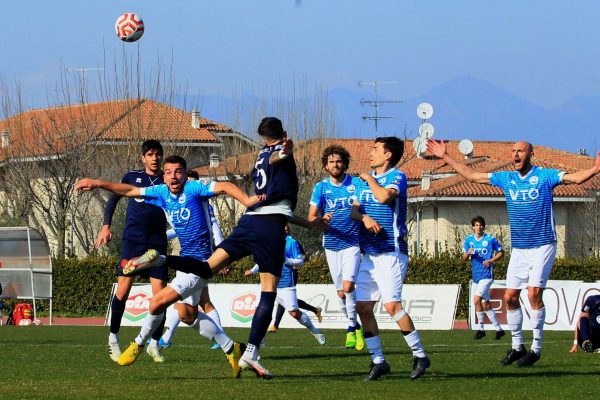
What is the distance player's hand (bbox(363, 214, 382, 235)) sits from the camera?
1023cm

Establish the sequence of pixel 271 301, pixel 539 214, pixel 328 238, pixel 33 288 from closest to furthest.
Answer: pixel 271 301 < pixel 539 214 < pixel 328 238 < pixel 33 288

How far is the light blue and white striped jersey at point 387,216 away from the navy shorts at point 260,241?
3.36 ft

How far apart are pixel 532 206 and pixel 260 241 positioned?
3485 mm

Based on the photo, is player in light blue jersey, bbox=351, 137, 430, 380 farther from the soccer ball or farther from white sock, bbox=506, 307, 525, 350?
the soccer ball

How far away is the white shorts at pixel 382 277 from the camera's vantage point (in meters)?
10.4

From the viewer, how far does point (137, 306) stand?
1065 inches

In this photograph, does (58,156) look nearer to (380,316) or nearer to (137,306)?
(137,306)

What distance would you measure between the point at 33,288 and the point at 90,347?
11.9 meters

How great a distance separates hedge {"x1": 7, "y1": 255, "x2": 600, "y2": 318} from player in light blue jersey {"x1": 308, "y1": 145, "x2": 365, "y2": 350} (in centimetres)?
1473

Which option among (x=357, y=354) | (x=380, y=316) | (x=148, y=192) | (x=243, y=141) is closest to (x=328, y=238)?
(x=357, y=354)

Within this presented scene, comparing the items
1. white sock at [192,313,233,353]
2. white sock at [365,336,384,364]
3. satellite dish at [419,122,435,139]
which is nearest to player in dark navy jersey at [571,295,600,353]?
white sock at [365,336,384,364]

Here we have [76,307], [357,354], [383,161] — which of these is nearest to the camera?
[383,161]

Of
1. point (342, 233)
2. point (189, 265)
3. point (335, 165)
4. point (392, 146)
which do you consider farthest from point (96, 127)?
point (189, 265)

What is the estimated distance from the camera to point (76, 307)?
34188 mm
